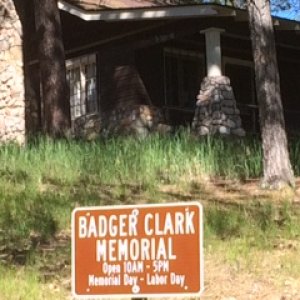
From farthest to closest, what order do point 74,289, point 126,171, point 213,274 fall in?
1. point 126,171
2. point 213,274
3. point 74,289

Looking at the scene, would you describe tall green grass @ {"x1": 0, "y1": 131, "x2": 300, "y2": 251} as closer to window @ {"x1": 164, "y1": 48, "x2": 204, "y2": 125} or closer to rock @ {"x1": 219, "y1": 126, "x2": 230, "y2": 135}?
rock @ {"x1": 219, "y1": 126, "x2": 230, "y2": 135}

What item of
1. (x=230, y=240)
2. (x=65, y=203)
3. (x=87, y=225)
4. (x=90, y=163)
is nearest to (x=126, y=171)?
(x=90, y=163)

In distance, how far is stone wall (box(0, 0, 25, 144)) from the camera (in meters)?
18.1

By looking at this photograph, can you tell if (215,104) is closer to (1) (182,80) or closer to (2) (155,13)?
(2) (155,13)

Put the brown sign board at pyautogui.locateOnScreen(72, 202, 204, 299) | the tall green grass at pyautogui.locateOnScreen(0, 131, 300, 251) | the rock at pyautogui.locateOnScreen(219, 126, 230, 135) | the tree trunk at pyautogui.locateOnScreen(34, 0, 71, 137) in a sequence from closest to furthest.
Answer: the brown sign board at pyautogui.locateOnScreen(72, 202, 204, 299) < the tall green grass at pyautogui.locateOnScreen(0, 131, 300, 251) < the tree trunk at pyautogui.locateOnScreen(34, 0, 71, 137) < the rock at pyautogui.locateOnScreen(219, 126, 230, 135)

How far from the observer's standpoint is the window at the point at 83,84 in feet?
64.9

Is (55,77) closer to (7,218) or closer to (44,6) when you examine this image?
(44,6)

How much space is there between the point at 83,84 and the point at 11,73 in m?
2.50

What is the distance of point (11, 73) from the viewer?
18.2 meters

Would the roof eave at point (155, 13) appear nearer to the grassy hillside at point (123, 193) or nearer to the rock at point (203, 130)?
the rock at point (203, 130)

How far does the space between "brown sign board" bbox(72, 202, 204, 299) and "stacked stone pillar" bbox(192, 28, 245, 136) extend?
11.5 meters

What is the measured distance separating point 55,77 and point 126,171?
4156 millimetres

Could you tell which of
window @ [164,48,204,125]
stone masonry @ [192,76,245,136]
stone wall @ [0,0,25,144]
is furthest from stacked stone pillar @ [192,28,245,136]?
stone wall @ [0,0,25,144]

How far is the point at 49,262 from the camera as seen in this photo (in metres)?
7.66
